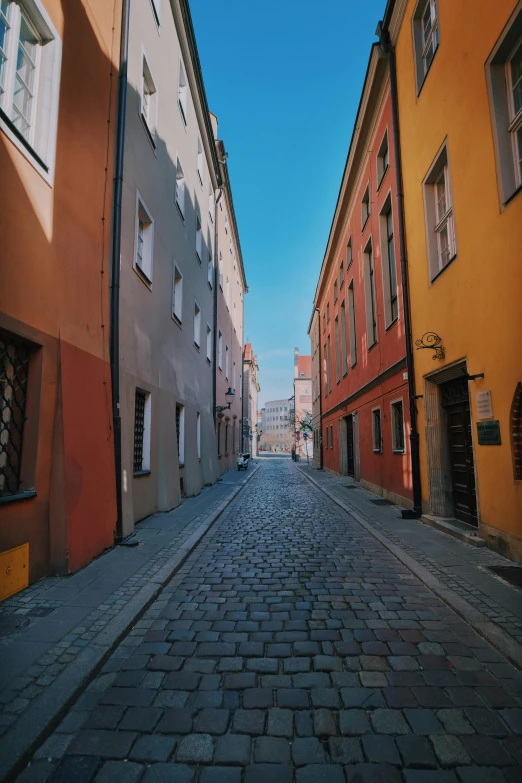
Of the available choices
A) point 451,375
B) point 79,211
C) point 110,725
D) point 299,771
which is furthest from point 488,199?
point 110,725

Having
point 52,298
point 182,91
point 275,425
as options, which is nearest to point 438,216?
point 52,298

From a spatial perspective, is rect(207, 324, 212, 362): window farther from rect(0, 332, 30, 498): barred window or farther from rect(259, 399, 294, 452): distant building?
rect(259, 399, 294, 452): distant building

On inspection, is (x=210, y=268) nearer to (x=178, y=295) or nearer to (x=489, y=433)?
(x=178, y=295)

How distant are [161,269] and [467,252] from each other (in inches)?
267

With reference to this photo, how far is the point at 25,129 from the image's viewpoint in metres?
5.15

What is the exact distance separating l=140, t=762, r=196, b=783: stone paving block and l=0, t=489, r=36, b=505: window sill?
2.98 meters

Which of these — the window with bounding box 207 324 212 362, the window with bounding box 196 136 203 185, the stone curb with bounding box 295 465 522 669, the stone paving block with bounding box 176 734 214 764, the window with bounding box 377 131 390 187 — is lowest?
the stone paving block with bounding box 176 734 214 764

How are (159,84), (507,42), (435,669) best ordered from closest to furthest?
1. (435,669)
2. (507,42)
3. (159,84)

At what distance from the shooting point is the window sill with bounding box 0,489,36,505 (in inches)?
172

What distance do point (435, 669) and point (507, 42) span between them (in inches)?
287

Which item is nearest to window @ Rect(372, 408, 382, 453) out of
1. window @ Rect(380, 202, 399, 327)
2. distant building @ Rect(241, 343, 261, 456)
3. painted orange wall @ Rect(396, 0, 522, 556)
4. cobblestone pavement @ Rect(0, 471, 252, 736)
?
window @ Rect(380, 202, 399, 327)

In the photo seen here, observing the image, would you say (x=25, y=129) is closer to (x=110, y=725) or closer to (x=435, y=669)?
(x=110, y=725)

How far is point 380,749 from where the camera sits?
2.34 meters

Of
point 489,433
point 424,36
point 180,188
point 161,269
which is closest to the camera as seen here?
point 489,433
